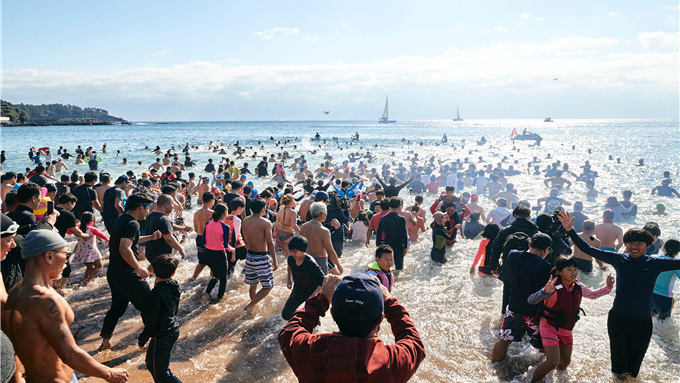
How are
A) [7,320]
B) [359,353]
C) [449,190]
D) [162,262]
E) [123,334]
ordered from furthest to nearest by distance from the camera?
[449,190] → [123,334] → [162,262] → [7,320] → [359,353]

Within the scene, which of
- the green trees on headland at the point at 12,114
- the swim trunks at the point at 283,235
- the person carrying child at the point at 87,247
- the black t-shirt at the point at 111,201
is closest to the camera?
the person carrying child at the point at 87,247

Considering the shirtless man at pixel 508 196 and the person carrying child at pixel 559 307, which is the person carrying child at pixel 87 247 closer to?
the person carrying child at pixel 559 307

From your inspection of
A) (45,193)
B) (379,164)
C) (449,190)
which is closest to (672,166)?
(379,164)

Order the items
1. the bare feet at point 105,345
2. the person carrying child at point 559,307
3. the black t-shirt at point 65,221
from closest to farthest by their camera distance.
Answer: the person carrying child at point 559,307 → the bare feet at point 105,345 → the black t-shirt at point 65,221

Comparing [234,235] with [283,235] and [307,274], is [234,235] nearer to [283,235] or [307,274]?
[283,235]

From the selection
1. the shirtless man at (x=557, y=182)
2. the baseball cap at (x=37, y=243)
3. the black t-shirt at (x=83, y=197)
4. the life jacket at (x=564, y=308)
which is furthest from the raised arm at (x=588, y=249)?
the shirtless man at (x=557, y=182)

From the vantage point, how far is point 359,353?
1.92 metres

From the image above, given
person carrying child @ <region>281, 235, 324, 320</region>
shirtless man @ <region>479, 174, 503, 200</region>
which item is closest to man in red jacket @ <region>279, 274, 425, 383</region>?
person carrying child @ <region>281, 235, 324, 320</region>

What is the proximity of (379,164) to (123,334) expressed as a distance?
31.3 meters

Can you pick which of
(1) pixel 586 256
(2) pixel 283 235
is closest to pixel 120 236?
(2) pixel 283 235

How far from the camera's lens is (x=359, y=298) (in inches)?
77.6

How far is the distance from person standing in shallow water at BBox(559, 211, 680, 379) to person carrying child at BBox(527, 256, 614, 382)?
177 millimetres

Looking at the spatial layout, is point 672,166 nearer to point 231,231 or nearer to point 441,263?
point 441,263

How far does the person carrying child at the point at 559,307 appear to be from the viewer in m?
4.29
